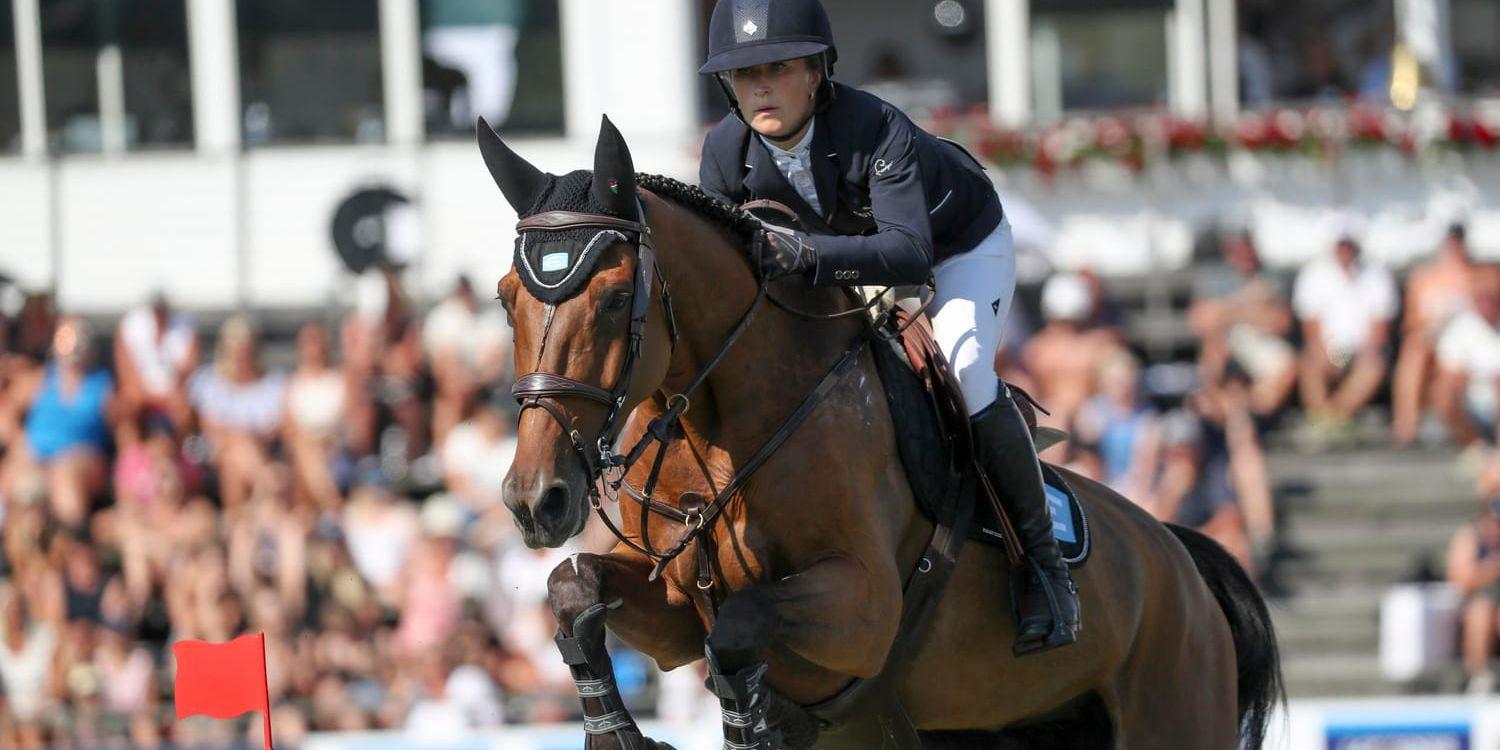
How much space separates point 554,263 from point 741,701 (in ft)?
3.81

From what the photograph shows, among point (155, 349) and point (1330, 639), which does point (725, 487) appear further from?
point (155, 349)

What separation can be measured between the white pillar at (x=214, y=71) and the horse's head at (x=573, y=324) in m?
11.7

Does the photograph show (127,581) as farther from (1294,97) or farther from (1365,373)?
(1294,97)

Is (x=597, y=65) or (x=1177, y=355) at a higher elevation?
(x=597, y=65)

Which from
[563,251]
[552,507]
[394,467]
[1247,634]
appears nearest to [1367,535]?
[1247,634]

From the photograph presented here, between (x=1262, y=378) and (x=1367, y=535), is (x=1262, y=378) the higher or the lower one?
the higher one

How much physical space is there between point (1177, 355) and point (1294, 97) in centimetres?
293

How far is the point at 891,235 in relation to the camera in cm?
507

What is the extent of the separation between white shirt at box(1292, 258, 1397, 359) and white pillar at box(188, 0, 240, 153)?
8495 mm

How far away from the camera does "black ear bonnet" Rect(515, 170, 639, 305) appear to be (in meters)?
4.52

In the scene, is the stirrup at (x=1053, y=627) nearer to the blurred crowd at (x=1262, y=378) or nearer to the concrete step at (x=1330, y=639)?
the blurred crowd at (x=1262, y=378)

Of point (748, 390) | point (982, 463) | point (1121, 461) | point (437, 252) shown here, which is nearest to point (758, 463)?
point (748, 390)

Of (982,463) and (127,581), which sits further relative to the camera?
(127,581)

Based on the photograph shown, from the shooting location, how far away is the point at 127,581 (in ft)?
38.3
